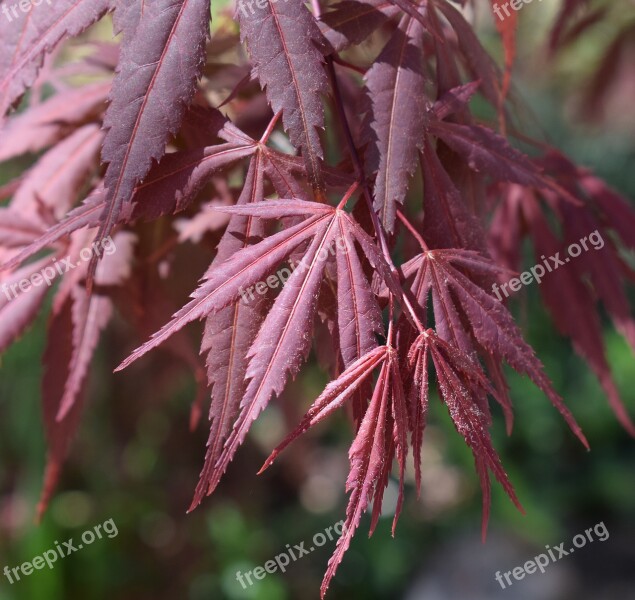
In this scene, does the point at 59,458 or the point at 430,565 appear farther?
the point at 430,565

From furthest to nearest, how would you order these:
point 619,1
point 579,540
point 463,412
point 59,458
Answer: point 579,540, point 619,1, point 59,458, point 463,412

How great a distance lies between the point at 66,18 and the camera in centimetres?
62

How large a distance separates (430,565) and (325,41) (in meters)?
2.73

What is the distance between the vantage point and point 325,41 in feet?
2.01

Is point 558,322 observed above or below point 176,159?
below

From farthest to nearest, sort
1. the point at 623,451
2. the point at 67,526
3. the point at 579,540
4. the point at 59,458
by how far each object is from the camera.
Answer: the point at 623,451 → the point at 579,540 → the point at 67,526 → the point at 59,458

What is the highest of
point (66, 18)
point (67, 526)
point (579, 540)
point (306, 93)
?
point (66, 18)

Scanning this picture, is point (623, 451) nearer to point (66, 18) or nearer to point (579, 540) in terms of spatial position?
point (579, 540)

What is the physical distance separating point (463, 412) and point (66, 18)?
482mm

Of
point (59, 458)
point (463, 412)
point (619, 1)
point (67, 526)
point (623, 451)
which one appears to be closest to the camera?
point (463, 412)

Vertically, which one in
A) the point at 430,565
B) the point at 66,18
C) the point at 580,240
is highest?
the point at 66,18

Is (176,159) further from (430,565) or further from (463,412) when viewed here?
(430,565)

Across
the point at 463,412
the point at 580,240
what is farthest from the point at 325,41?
the point at 580,240

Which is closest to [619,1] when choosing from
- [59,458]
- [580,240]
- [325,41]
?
[580,240]
